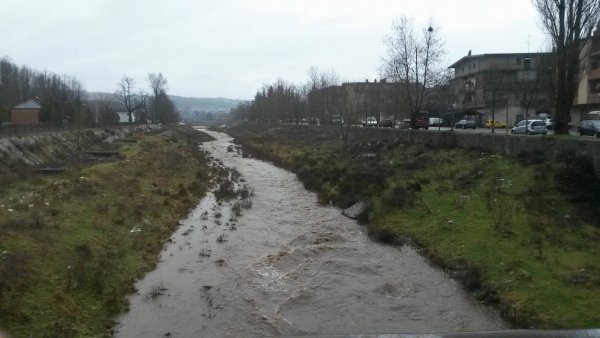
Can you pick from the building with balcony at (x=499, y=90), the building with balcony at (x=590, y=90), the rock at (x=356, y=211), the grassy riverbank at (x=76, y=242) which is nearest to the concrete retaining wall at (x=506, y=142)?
the rock at (x=356, y=211)

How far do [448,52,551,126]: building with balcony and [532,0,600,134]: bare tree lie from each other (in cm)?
3889

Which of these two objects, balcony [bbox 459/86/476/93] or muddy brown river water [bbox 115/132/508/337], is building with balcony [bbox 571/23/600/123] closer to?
balcony [bbox 459/86/476/93]

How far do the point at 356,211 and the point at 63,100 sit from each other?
71.4 m

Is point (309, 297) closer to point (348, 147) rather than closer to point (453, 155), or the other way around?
point (453, 155)

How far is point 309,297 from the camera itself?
14.0 meters

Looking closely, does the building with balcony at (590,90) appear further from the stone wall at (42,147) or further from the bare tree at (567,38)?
the stone wall at (42,147)

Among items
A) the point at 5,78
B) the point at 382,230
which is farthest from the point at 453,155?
the point at 5,78

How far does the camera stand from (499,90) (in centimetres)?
6531

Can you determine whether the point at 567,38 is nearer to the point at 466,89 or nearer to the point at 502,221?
the point at 502,221

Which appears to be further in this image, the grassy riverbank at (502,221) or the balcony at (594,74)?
the balcony at (594,74)

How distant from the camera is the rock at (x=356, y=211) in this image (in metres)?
23.8

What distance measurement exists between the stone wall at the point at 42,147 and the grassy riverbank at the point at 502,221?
19.5 meters

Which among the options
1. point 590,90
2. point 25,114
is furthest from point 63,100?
point 590,90

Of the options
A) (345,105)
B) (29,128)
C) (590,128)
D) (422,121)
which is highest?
(345,105)
